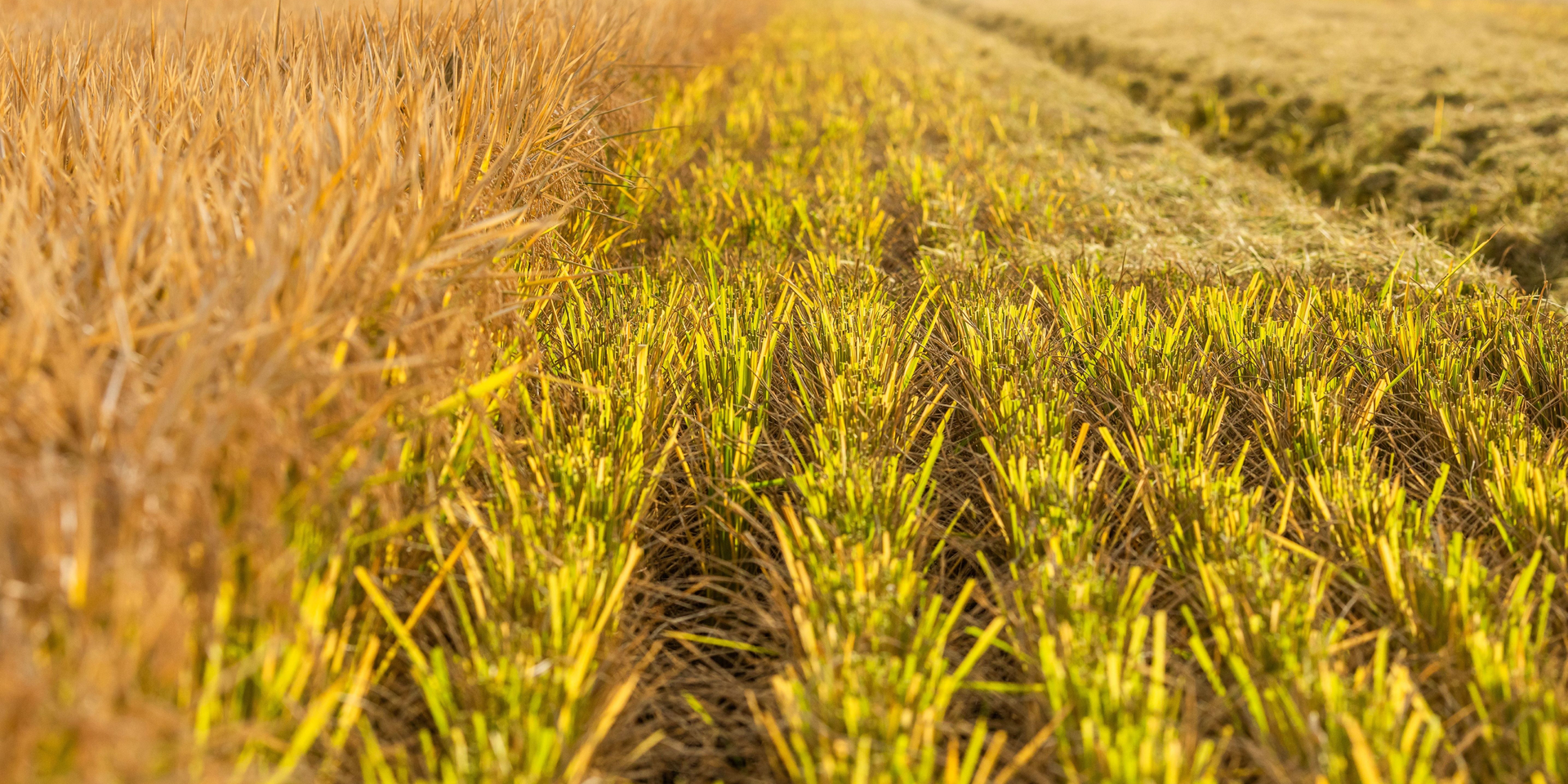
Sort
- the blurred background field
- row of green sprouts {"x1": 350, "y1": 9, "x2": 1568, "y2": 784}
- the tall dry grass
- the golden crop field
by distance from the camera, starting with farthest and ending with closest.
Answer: the blurred background field → row of green sprouts {"x1": 350, "y1": 9, "x2": 1568, "y2": 784} → the golden crop field → the tall dry grass

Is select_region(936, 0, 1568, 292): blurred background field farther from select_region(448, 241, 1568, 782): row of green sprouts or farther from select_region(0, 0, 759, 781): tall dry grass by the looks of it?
select_region(0, 0, 759, 781): tall dry grass

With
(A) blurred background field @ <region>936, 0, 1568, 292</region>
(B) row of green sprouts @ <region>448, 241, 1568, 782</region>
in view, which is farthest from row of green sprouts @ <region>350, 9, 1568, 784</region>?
(A) blurred background field @ <region>936, 0, 1568, 292</region>

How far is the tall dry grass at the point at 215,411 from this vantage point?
2.43ft

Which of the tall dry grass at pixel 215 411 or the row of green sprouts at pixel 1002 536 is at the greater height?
the tall dry grass at pixel 215 411

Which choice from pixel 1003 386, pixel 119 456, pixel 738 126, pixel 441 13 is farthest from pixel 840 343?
pixel 738 126

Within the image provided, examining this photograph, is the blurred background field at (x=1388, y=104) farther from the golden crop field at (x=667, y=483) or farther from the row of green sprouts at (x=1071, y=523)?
the row of green sprouts at (x=1071, y=523)

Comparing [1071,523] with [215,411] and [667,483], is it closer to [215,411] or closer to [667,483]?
[667,483]

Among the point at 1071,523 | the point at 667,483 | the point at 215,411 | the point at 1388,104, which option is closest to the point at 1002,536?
the point at 1071,523

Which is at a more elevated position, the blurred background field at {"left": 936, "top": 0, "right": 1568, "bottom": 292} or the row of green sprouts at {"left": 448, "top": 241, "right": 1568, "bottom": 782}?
the blurred background field at {"left": 936, "top": 0, "right": 1568, "bottom": 292}

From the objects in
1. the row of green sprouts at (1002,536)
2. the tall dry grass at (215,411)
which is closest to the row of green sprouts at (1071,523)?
the row of green sprouts at (1002,536)

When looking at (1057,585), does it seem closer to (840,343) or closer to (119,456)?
(840,343)

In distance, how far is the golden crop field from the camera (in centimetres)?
86

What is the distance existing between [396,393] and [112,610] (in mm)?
366

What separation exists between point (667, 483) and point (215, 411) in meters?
0.83
